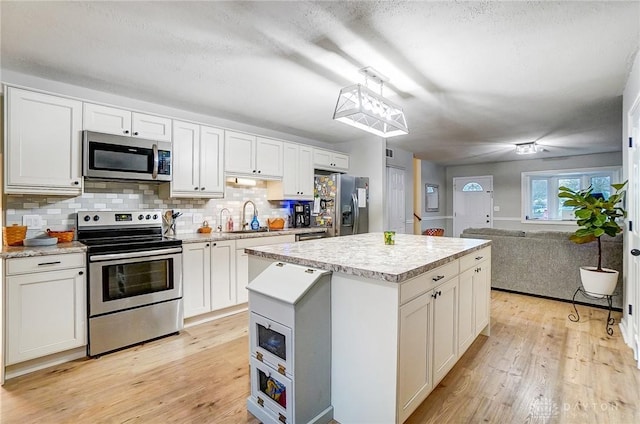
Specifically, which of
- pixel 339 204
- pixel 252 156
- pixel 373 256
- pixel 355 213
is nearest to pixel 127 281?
pixel 252 156

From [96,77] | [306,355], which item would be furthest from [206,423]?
[96,77]

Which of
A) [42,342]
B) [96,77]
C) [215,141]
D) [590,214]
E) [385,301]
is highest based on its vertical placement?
[96,77]

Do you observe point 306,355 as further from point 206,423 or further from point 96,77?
point 96,77

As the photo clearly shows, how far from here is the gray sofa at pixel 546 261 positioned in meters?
3.63

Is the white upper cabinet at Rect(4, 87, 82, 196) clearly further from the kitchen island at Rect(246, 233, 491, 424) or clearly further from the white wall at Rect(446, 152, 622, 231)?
the white wall at Rect(446, 152, 622, 231)

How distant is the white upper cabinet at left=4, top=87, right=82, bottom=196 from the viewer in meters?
2.38

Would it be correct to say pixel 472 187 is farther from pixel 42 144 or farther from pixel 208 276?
pixel 42 144

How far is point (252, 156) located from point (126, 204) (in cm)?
151

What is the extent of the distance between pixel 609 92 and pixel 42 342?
5.55m

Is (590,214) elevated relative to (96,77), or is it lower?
lower

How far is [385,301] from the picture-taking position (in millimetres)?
1528

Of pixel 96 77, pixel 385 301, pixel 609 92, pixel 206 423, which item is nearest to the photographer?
pixel 385 301

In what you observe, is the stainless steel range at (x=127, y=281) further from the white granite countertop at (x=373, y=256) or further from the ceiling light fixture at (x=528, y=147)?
the ceiling light fixture at (x=528, y=147)

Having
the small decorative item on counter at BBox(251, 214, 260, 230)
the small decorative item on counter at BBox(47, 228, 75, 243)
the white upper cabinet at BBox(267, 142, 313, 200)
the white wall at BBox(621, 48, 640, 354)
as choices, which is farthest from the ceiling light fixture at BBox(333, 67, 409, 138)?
the small decorative item on counter at BBox(47, 228, 75, 243)
